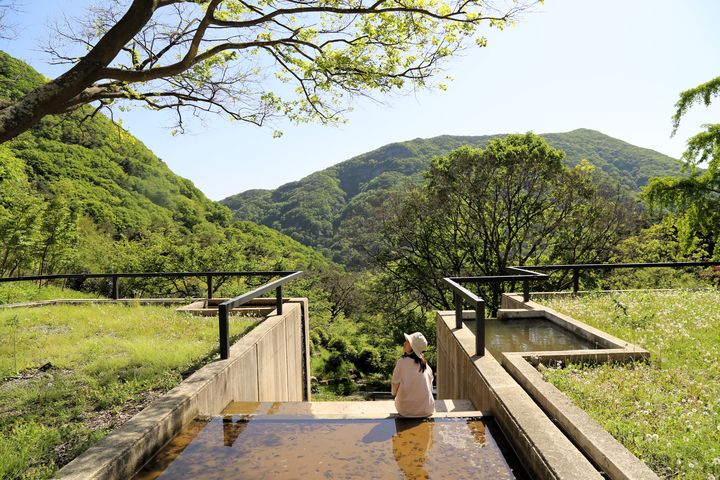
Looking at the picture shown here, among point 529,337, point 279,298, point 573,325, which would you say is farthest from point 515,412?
point 279,298

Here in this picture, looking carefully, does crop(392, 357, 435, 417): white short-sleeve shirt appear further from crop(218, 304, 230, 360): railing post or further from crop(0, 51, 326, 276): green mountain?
crop(0, 51, 326, 276): green mountain

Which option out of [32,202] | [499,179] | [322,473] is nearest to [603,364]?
[322,473]

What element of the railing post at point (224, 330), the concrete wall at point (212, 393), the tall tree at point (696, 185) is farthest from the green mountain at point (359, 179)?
the railing post at point (224, 330)

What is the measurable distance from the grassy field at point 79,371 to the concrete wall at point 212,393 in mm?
381

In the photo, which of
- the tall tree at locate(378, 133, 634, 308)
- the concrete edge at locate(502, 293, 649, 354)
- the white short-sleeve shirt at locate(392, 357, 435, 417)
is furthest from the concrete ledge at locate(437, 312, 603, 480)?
the tall tree at locate(378, 133, 634, 308)

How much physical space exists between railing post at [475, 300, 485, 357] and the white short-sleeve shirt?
98cm

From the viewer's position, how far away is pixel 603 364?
5500 mm

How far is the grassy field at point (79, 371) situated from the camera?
155 inches

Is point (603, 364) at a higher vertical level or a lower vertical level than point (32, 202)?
lower

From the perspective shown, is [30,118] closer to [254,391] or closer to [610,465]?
[254,391]

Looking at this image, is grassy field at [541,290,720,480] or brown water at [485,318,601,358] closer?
grassy field at [541,290,720,480]

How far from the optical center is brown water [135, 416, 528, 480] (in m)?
3.43

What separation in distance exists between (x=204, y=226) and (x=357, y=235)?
4271 cm

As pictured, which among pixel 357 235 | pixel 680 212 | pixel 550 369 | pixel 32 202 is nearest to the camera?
pixel 550 369
